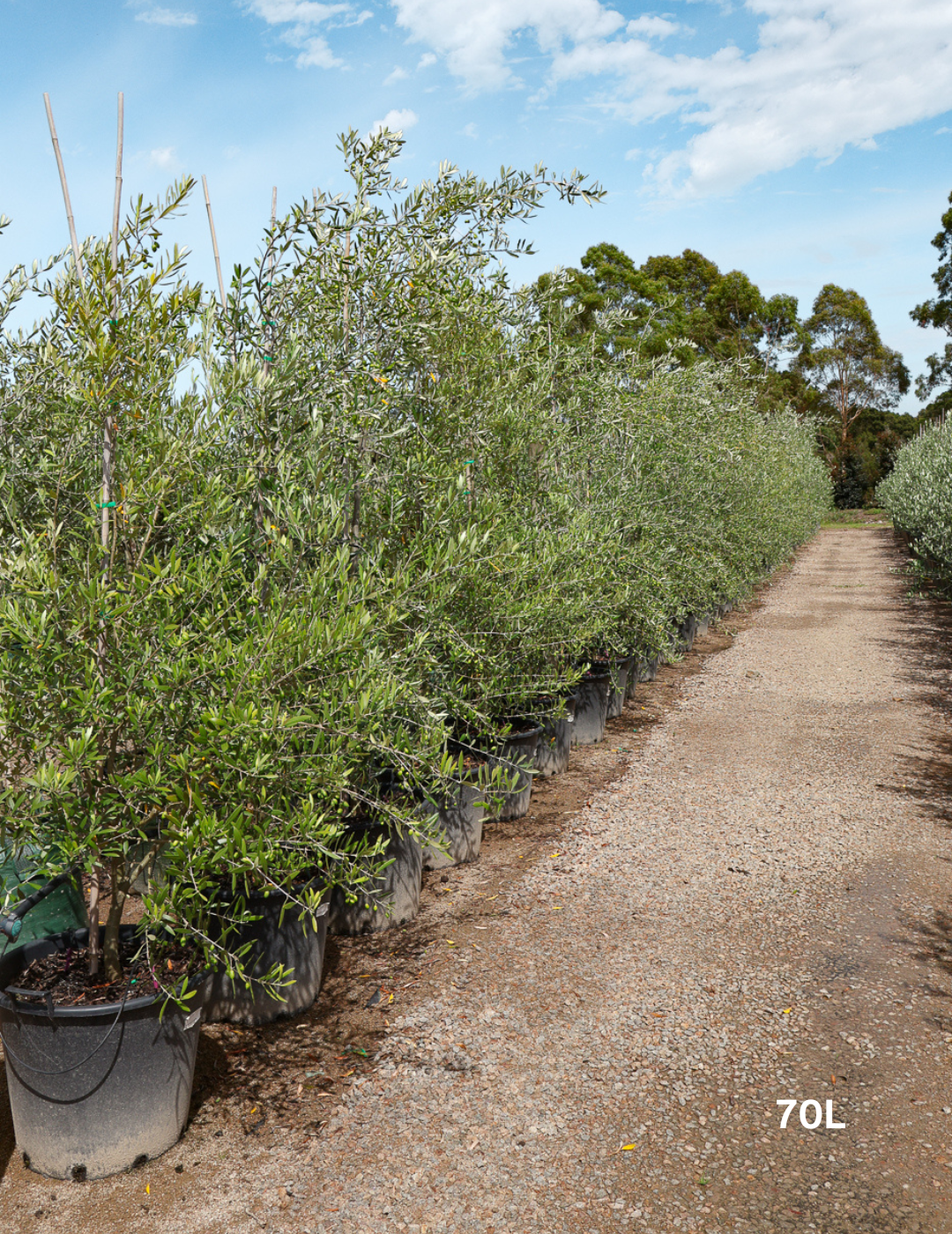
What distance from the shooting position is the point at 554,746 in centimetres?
693

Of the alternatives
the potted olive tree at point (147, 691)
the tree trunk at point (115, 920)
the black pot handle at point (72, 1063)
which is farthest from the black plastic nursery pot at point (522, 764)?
the black pot handle at point (72, 1063)

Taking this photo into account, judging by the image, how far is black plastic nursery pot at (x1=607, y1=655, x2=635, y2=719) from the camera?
859 cm

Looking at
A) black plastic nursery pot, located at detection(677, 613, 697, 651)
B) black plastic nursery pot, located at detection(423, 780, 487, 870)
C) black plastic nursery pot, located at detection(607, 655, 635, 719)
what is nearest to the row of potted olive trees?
black plastic nursery pot, located at detection(423, 780, 487, 870)

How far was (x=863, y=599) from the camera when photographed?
17.7m

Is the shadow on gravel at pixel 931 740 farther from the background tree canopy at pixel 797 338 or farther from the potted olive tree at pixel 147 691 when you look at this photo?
the background tree canopy at pixel 797 338

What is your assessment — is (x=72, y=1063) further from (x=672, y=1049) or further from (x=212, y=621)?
(x=672, y=1049)

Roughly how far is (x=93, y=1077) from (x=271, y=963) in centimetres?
90

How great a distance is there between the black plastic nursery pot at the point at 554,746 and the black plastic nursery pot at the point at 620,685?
120 centimetres

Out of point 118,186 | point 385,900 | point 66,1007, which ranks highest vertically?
point 118,186

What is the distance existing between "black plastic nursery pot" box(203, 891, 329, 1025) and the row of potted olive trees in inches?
0.6

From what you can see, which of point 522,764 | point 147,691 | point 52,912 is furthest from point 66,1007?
point 522,764

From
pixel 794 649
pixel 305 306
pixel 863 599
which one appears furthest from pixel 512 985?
pixel 863 599

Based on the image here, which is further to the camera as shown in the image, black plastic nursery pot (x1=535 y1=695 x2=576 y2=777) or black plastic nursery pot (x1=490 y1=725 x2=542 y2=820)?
black plastic nursery pot (x1=535 y1=695 x2=576 y2=777)

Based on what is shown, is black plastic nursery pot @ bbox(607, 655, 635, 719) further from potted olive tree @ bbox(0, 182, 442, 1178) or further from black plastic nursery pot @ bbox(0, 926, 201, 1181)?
black plastic nursery pot @ bbox(0, 926, 201, 1181)
